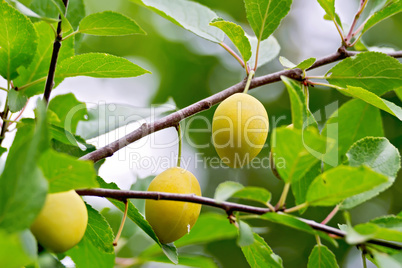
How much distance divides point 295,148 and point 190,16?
0.54 meters

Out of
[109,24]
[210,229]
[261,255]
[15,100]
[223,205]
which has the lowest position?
[210,229]

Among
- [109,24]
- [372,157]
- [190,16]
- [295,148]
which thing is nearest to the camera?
[295,148]

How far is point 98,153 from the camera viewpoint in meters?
0.75

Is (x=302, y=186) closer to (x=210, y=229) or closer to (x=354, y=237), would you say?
(x=354, y=237)

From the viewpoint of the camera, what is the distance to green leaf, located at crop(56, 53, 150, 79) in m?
0.78

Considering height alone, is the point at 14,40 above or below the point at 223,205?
above

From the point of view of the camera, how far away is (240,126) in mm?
816

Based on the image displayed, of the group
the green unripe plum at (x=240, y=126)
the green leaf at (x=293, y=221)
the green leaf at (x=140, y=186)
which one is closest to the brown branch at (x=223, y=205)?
the green leaf at (x=293, y=221)

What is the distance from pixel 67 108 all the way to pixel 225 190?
0.59 meters

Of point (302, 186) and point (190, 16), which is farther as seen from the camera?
point (190, 16)

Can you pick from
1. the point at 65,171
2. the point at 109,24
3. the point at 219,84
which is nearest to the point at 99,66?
the point at 109,24

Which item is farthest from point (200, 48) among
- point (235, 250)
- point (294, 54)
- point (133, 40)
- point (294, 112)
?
point (294, 112)

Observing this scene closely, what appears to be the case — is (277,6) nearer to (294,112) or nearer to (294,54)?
(294,112)

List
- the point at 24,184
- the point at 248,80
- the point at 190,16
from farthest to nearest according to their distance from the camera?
1. the point at 190,16
2. the point at 248,80
3. the point at 24,184
